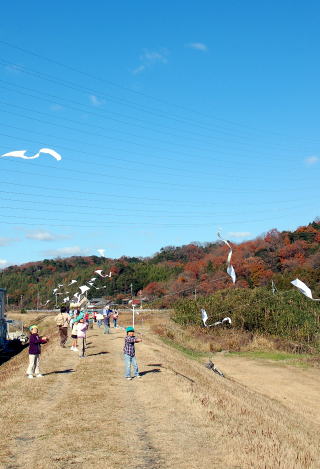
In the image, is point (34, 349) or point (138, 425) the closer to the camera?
point (138, 425)

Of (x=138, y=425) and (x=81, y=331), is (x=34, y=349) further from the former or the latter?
(x=138, y=425)

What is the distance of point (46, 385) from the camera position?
1591 cm

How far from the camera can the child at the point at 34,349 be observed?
16.6 meters

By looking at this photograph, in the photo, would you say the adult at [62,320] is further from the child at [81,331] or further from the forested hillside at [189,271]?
the forested hillside at [189,271]

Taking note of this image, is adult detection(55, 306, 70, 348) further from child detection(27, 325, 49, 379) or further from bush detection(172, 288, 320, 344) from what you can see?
bush detection(172, 288, 320, 344)

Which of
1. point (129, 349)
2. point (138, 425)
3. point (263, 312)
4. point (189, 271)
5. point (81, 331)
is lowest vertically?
point (138, 425)

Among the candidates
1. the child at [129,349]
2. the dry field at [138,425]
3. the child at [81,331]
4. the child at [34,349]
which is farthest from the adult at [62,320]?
the child at [129,349]

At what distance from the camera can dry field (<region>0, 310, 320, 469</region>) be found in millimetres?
9070

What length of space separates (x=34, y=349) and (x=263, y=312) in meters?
32.0

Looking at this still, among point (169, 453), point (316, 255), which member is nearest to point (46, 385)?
point (169, 453)

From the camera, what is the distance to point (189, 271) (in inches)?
3772

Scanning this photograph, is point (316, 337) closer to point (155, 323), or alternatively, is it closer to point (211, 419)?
point (155, 323)

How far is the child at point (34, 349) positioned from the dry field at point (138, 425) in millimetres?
342

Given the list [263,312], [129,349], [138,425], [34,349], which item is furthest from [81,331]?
[263,312]
